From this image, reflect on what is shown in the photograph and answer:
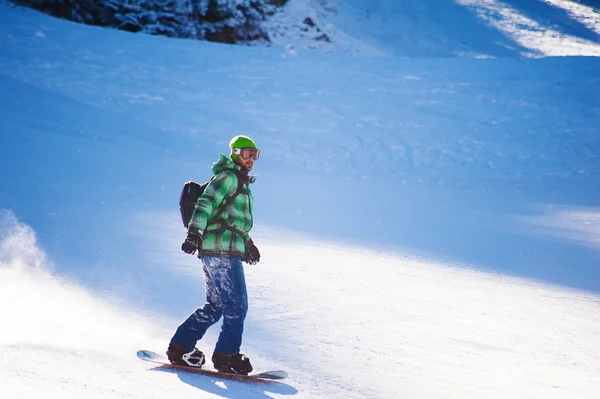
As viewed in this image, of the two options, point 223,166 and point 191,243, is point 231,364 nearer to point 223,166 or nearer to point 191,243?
point 191,243

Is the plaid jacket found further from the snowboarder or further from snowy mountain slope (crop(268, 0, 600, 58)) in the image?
snowy mountain slope (crop(268, 0, 600, 58))

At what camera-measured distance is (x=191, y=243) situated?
13.5 ft

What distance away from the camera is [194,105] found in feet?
57.6

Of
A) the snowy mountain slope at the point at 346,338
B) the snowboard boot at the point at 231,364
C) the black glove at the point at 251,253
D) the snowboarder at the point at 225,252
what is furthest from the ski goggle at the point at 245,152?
the snowy mountain slope at the point at 346,338

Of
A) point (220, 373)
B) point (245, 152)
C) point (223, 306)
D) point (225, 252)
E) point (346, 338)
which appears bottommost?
point (220, 373)

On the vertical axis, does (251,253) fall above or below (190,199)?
below

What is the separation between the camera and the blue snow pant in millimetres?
4398

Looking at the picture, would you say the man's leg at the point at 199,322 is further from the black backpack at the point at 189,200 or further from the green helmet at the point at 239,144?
the green helmet at the point at 239,144

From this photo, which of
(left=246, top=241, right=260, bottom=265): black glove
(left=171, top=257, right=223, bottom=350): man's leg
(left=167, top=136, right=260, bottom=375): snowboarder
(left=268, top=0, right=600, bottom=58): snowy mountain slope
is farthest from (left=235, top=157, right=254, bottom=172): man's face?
(left=268, top=0, right=600, bottom=58): snowy mountain slope

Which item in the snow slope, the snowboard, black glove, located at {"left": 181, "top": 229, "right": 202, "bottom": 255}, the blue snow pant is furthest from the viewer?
the snow slope

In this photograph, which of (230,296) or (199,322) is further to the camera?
(199,322)

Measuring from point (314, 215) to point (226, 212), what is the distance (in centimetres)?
661

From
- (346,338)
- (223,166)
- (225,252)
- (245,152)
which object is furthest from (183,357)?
(346,338)

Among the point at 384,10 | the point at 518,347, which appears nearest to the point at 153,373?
the point at 518,347
